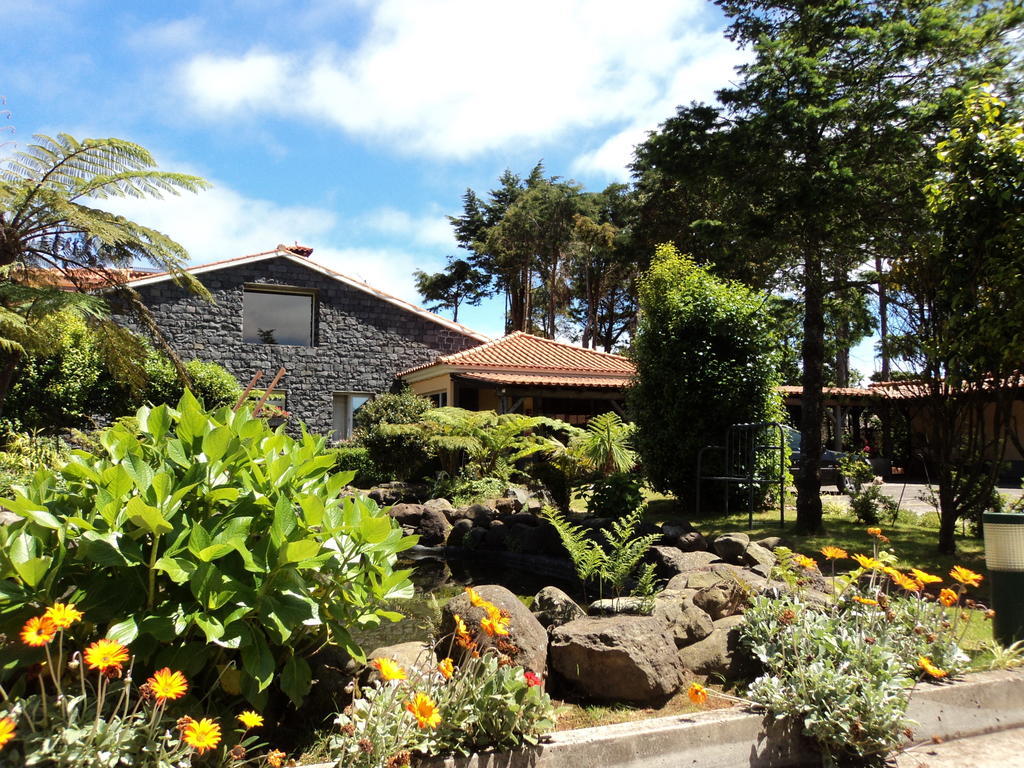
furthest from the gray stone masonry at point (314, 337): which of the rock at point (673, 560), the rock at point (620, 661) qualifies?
the rock at point (620, 661)

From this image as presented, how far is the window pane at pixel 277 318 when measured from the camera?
20.0 meters

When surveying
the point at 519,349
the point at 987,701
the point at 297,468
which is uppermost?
the point at 519,349

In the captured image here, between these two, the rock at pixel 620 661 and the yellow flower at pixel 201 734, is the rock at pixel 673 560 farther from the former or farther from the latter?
the yellow flower at pixel 201 734

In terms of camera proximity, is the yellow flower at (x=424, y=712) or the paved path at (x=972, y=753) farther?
the paved path at (x=972, y=753)

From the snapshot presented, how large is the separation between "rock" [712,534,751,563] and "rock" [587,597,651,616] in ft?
7.98

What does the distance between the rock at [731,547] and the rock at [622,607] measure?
2433 millimetres

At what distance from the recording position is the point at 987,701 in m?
3.44

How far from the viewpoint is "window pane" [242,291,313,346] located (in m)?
→ 20.0

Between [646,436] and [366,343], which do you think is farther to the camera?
[366,343]

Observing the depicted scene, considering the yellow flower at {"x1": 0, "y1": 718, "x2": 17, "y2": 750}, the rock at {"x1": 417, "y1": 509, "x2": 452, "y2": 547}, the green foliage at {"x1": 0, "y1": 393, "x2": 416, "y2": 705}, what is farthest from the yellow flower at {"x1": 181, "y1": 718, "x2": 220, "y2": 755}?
the rock at {"x1": 417, "y1": 509, "x2": 452, "y2": 547}

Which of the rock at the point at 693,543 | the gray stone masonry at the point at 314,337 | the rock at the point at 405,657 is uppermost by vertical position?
the gray stone masonry at the point at 314,337

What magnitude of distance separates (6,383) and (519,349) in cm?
1369

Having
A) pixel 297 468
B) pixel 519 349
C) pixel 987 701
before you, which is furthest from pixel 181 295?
pixel 987 701

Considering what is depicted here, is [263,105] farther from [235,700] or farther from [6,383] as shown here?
[235,700]
